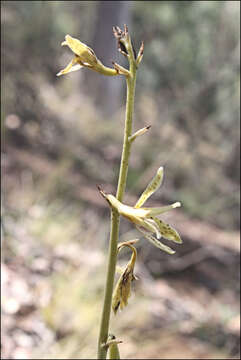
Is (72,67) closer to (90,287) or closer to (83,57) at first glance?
(83,57)

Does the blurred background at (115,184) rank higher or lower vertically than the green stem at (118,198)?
higher

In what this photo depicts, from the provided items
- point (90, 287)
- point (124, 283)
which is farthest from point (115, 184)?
point (124, 283)

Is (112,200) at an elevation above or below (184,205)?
below

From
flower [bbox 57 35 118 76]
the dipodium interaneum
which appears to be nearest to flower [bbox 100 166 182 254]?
the dipodium interaneum

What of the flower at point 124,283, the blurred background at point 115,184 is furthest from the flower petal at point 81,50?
the blurred background at point 115,184

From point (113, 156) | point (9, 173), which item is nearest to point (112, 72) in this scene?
point (9, 173)

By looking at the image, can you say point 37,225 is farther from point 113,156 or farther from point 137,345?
point 113,156

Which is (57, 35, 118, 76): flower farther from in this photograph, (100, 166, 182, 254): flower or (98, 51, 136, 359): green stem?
(100, 166, 182, 254): flower

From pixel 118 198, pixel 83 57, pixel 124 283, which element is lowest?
pixel 124 283

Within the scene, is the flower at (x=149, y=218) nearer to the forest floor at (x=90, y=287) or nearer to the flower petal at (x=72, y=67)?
the flower petal at (x=72, y=67)
